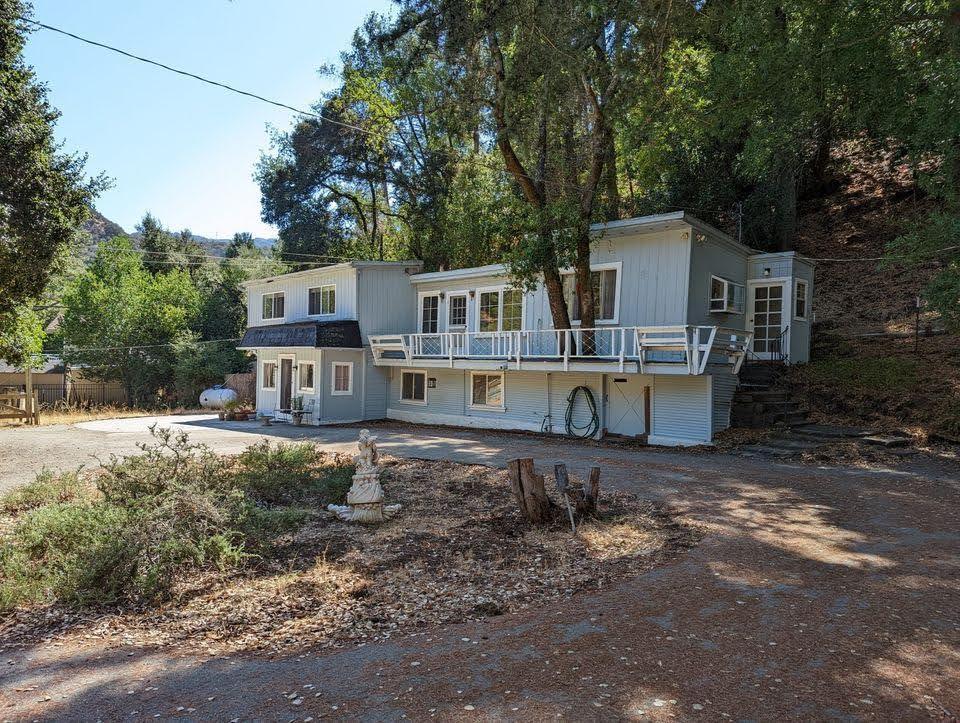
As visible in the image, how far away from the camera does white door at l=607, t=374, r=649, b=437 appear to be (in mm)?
14914

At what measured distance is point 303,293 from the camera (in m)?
21.7

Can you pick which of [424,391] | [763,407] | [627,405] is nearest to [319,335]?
[424,391]

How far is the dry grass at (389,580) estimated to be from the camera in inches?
180

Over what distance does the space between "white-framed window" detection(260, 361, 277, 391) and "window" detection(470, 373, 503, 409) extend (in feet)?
25.0

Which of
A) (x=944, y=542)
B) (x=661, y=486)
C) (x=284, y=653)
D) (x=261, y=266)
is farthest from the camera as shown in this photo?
(x=261, y=266)

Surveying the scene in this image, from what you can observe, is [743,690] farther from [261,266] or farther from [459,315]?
[261,266]

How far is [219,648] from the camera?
169 inches

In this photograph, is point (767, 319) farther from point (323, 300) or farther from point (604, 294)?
point (323, 300)

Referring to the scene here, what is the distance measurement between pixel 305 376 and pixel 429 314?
4.60 m

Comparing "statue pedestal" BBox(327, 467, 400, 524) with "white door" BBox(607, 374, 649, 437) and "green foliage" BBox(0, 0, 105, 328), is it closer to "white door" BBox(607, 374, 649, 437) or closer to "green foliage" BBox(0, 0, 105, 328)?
"white door" BBox(607, 374, 649, 437)

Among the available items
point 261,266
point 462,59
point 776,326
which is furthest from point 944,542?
point 261,266

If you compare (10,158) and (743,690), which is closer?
(743,690)

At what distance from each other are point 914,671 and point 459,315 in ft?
54.0

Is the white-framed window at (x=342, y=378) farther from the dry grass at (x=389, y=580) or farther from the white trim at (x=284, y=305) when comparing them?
the dry grass at (x=389, y=580)
